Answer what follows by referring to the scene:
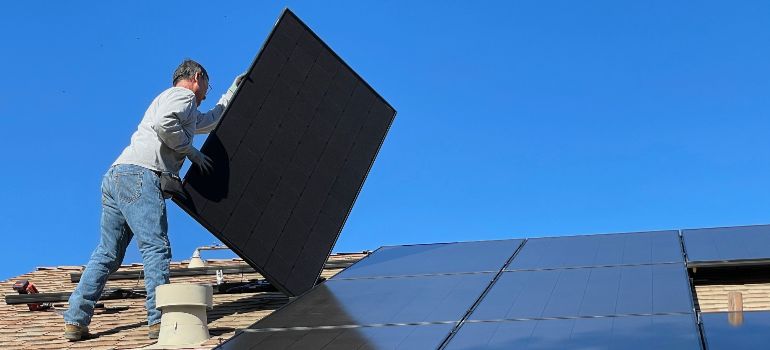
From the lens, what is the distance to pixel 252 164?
7648 millimetres

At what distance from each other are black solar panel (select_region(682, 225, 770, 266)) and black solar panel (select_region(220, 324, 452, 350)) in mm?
2365

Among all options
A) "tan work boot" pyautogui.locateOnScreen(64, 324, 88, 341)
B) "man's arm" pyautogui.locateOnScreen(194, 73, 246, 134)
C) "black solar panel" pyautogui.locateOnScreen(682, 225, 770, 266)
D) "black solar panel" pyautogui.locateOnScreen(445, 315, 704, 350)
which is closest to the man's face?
"man's arm" pyautogui.locateOnScreen(194, 73, 246, 134)

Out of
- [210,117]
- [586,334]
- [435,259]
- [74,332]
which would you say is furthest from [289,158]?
[586,334]

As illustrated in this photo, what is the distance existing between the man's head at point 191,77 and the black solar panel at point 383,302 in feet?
5.87

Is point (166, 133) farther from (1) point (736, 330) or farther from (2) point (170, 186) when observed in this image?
(1) point (736, 330)

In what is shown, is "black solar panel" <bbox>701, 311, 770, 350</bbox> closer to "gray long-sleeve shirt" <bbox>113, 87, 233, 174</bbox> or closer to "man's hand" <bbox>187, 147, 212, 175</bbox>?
"man's hand" <bbox>187, 147, 212, 175</bbox>

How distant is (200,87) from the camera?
7848mm

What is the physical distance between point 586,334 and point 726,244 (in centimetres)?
317

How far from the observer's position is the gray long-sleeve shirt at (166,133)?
735cm

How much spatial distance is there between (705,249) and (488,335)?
2.90m

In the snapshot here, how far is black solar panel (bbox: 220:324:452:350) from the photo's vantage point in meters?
5.53

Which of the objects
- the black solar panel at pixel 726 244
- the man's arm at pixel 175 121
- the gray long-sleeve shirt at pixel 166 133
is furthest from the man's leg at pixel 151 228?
the black solar panel at pixel 726 244

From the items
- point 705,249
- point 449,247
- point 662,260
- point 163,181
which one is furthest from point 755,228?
point 163,181

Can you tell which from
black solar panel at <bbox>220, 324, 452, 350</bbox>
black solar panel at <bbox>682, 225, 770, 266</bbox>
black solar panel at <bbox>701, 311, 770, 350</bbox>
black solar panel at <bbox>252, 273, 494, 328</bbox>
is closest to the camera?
black solar panel at <bbox>701, 311, 770, 350</bbox>
